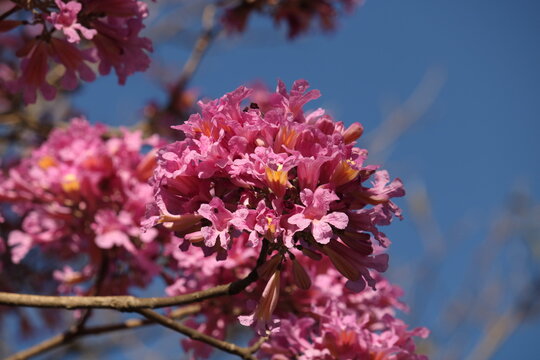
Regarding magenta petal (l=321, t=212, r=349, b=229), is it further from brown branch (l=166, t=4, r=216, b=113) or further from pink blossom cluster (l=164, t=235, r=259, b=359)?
brown branch (l=166, t=4, r=216, b=113)

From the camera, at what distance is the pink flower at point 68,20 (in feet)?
5.79

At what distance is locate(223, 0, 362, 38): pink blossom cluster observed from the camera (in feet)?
13.2

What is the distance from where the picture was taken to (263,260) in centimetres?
147

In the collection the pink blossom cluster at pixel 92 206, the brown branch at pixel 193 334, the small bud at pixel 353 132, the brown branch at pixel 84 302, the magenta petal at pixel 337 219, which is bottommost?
the brown branch at pixel 193 334

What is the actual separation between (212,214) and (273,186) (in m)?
0.16

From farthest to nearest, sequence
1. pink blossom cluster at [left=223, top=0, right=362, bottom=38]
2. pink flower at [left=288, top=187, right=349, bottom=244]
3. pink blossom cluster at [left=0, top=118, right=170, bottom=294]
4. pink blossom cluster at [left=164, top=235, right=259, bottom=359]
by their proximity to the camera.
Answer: pink blossom cluster at [left=223, top=0, right=362, bottom=38], pink blossom cluster at [left=0, top=118, right=170, bottom=294], pink blossom cluster at [left=164, top=235, right=259, bottom=359], pink flower at [left=288, top=187, right=349, bottom=244]

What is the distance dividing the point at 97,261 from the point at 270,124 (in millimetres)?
1479

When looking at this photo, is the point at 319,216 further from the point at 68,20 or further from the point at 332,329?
the point at 68,20

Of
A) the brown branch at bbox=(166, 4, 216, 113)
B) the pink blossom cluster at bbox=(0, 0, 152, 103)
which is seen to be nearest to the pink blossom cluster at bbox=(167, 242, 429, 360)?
the pink blossom cluster at bbox=(0, 0, 152, 103)

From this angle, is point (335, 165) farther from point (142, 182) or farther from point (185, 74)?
point (185, 74)

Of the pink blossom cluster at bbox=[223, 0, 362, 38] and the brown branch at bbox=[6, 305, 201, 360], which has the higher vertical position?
the pink blossom cluster at bbox=[223, 0, 362, 38]

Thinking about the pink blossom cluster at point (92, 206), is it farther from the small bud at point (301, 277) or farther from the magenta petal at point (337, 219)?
the magenta petal at point (337, 219)

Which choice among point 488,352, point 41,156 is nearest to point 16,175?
point 41,156

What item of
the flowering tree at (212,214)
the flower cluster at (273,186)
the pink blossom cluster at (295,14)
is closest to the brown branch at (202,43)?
the pink blossom cluster at (295,14)
